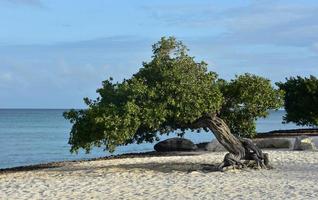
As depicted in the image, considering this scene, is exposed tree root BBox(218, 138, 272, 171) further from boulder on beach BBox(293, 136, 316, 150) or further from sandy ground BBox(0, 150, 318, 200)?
boulder on beach BBox(293, 136, 316, 150)

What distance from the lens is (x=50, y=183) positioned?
18.1m

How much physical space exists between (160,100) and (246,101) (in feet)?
11.0

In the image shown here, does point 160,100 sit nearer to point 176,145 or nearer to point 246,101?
point 246,101

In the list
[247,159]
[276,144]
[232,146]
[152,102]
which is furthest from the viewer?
[276,144]

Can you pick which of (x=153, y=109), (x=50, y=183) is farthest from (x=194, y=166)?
(x=50, y=183)

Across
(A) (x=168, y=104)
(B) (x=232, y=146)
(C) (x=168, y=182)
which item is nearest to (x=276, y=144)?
(B) (x=232, y=146)

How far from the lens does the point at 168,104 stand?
1958 centimetres

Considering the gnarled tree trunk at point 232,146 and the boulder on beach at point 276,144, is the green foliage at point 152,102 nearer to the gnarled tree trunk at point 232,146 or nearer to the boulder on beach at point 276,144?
the gnarled tree trunk at point 232,146

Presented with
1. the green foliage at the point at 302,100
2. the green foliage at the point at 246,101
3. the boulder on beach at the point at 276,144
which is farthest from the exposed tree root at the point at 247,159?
the green foliage at the point at 302,100

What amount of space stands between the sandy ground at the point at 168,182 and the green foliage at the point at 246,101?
1.64m

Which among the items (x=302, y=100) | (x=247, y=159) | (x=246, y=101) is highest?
(x=302, y=100)

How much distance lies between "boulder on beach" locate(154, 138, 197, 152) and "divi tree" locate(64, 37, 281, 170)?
8.83 meters

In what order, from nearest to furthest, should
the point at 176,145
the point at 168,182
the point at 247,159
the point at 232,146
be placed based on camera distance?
the point at 168,182
the point at 232,146
the point at 247,159
the point at 176,145

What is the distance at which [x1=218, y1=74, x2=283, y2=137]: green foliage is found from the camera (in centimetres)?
2112
